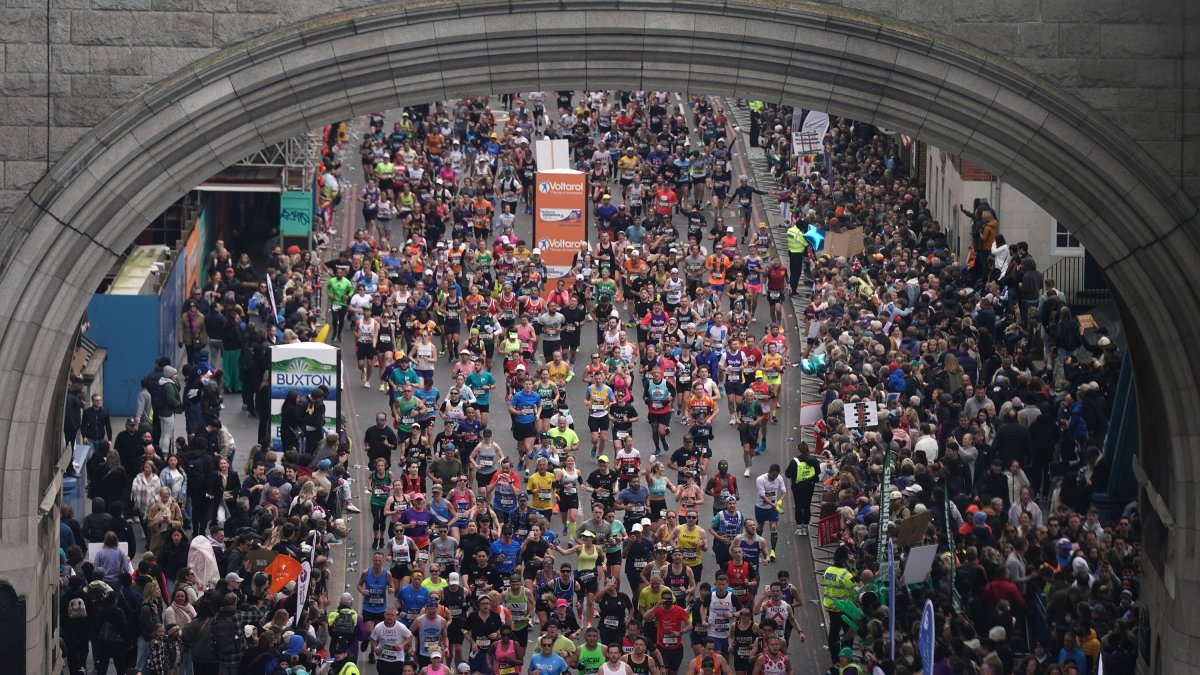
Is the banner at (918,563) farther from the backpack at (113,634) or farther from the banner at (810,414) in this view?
the backpack at (113,634)

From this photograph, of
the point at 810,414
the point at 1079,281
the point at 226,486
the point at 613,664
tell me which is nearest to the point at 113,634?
the point at 613,664

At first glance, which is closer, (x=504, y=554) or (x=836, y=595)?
(x=836, y=595)

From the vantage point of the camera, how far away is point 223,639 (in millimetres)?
27297

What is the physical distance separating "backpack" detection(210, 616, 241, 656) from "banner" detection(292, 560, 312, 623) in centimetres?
113

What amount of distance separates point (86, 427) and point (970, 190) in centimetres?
2090

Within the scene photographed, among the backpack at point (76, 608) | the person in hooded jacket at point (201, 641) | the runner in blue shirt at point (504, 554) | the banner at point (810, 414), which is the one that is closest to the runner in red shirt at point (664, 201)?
the banner at point (810, 414)

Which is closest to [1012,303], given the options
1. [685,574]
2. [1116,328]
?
[1116,328]

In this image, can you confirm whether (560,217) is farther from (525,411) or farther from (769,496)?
(769,496)

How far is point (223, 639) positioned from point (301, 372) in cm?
1041

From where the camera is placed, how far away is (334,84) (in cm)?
2261

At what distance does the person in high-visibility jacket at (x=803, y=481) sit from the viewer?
3559cm

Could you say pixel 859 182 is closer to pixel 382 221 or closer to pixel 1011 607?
pixel 382 221

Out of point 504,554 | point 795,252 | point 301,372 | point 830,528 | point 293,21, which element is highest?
point 795,252

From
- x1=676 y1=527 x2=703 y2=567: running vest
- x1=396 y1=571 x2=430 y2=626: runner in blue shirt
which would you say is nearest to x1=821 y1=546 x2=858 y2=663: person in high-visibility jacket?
x1=676 y1=527 x2=703 y2=567: running vest
